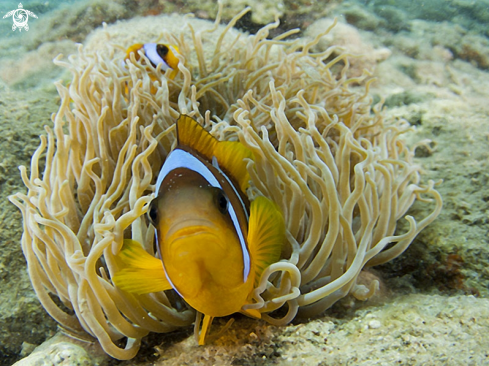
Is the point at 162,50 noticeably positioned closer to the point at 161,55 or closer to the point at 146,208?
the point at 161,55

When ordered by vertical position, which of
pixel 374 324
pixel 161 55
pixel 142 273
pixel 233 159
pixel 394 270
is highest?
pixel 161 55

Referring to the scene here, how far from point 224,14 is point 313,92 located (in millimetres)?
2454

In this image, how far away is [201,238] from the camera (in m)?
0.56

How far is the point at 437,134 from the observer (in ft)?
6.65

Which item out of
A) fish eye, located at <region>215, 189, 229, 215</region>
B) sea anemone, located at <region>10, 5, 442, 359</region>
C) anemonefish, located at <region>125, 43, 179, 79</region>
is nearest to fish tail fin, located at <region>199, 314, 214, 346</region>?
sea anemone, located at <region>10, 5, 442, 359</region>

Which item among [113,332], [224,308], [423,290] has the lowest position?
[423,290]

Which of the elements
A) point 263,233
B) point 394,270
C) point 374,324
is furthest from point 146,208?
point 394,270

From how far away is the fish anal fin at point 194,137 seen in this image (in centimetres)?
81

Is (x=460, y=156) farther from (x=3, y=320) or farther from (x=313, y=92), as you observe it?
(x=3, y=320)

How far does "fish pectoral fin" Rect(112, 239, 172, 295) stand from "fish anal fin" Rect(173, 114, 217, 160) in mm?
268

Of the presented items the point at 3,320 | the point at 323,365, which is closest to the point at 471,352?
the point at 323,365

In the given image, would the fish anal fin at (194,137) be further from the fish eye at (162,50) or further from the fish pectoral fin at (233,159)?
the fish eye at (162,50)

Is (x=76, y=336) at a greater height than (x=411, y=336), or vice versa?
(x=411, y=336)

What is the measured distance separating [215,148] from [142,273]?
348mm
